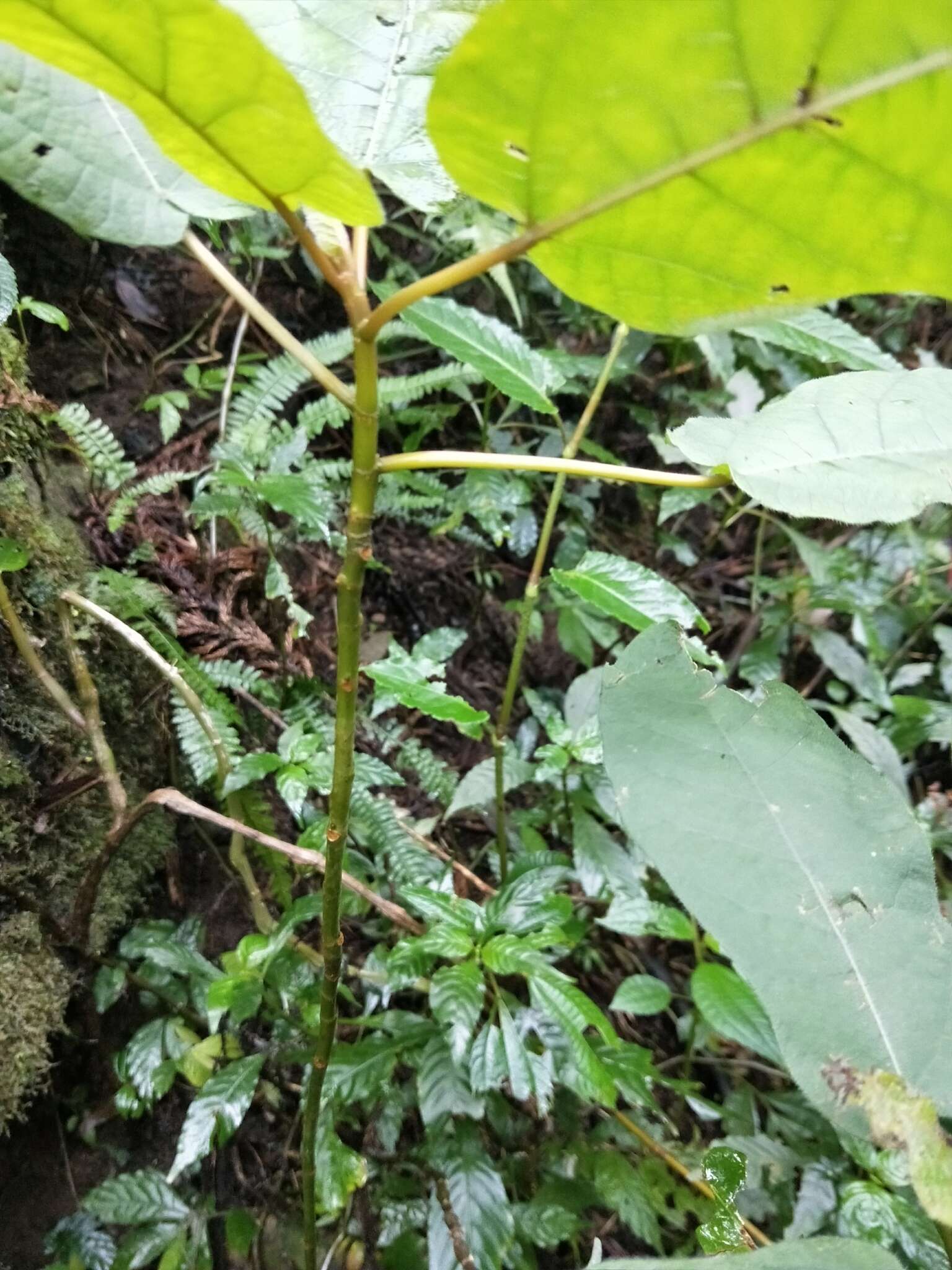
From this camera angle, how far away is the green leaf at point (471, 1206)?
3.23ft

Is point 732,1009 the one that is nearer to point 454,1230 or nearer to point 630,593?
point 454,1230

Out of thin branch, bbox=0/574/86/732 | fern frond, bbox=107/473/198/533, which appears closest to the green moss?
thin branch, bbox=0/574/86/732

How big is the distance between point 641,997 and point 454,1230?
0.50m

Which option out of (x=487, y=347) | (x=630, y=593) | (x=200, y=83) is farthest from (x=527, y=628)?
(x=200, y=83)

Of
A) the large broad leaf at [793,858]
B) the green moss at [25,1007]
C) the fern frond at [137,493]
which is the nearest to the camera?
the large broad leaf at [793,858]

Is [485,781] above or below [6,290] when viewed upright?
below

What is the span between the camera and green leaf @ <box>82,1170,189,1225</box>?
1054 mm

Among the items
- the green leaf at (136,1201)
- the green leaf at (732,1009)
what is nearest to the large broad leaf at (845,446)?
the green leaf at (732,1009)

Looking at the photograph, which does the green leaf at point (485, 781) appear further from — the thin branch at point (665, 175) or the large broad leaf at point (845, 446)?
the thin branch at point (665, 175)

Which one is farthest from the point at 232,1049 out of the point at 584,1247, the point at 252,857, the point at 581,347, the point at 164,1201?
the point at 581,347

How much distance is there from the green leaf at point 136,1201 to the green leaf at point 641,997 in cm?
75

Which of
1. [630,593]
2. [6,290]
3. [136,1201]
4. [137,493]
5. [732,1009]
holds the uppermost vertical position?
[6,290]

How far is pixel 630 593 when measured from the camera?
1041mm

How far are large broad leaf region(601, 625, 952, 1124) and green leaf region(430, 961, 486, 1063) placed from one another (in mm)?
537
